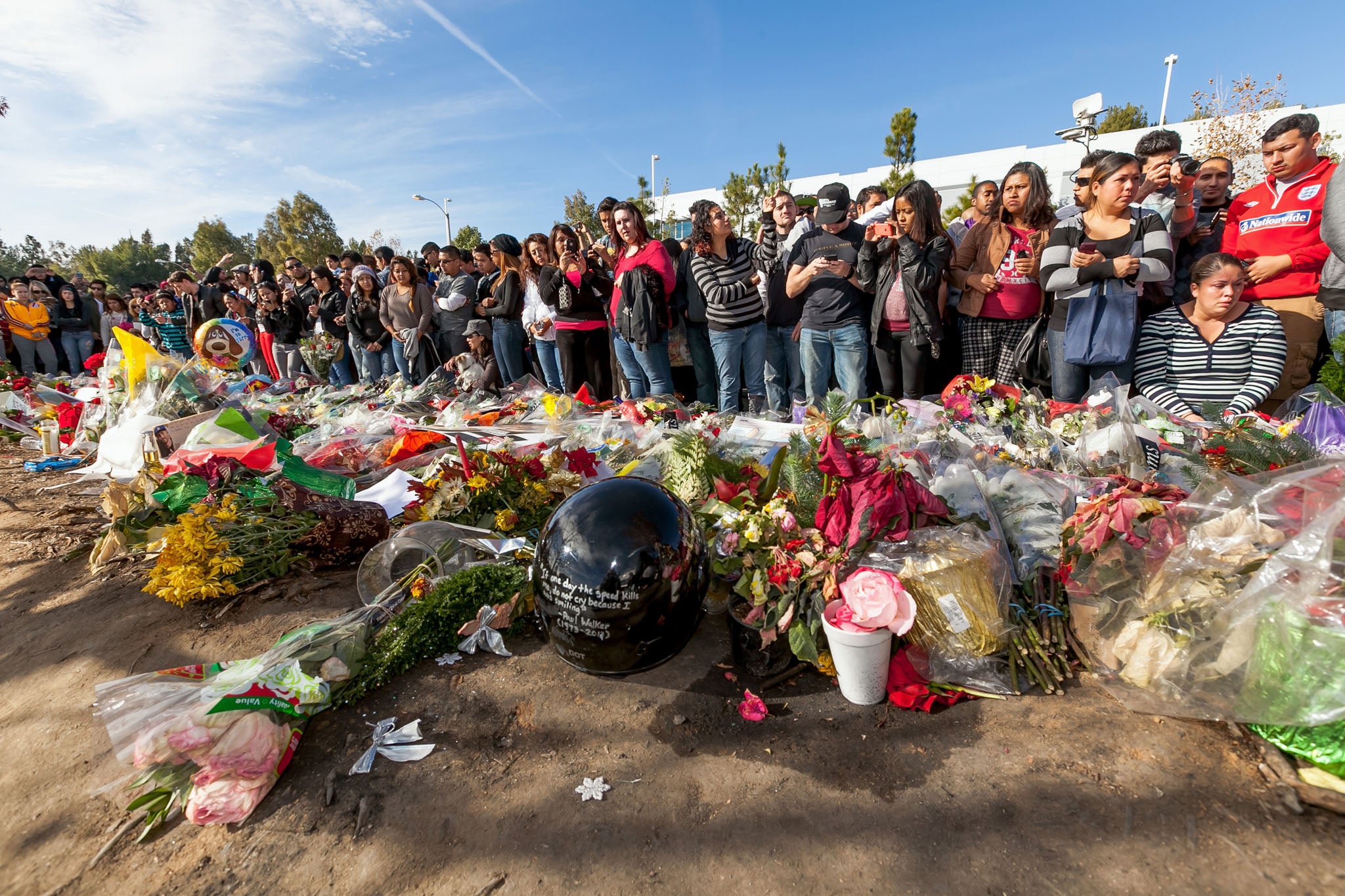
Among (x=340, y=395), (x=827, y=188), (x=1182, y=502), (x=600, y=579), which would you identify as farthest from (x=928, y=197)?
(x=340, y=395)

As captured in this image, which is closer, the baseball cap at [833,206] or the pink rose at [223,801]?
the pink rose at [223,801]

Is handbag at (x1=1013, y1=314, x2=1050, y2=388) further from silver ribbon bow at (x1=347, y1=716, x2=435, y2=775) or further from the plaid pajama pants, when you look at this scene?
silver ribbon bow at (x1=347, y1=716, x2=435, y2=775)

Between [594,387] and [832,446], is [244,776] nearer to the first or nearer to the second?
[832,446]

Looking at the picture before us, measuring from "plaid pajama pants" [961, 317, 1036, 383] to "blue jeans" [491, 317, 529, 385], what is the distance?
537cm

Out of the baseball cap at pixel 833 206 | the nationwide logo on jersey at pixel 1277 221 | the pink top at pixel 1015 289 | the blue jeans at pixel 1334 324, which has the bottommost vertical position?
the blue jeans at pixel 1334 324

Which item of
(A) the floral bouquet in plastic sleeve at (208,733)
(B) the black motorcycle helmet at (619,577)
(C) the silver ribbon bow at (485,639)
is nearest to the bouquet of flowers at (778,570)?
(B) the black motorcycle helmet at (619,577)

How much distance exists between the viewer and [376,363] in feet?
33.6

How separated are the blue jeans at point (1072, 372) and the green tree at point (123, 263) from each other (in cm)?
9947

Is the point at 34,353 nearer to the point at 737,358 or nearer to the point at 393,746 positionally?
the point at 737,358

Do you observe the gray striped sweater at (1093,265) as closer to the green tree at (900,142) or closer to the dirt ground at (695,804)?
the dirt ground at (695,804)

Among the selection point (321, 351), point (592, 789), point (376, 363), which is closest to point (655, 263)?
point (592, 789)

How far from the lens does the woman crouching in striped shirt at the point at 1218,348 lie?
13.2 ft

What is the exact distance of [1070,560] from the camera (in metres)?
2.74

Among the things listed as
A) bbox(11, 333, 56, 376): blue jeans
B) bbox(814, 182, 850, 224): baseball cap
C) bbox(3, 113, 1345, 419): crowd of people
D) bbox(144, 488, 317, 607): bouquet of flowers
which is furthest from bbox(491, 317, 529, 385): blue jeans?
bbox(11, 333, 56, 376): blue jeans
